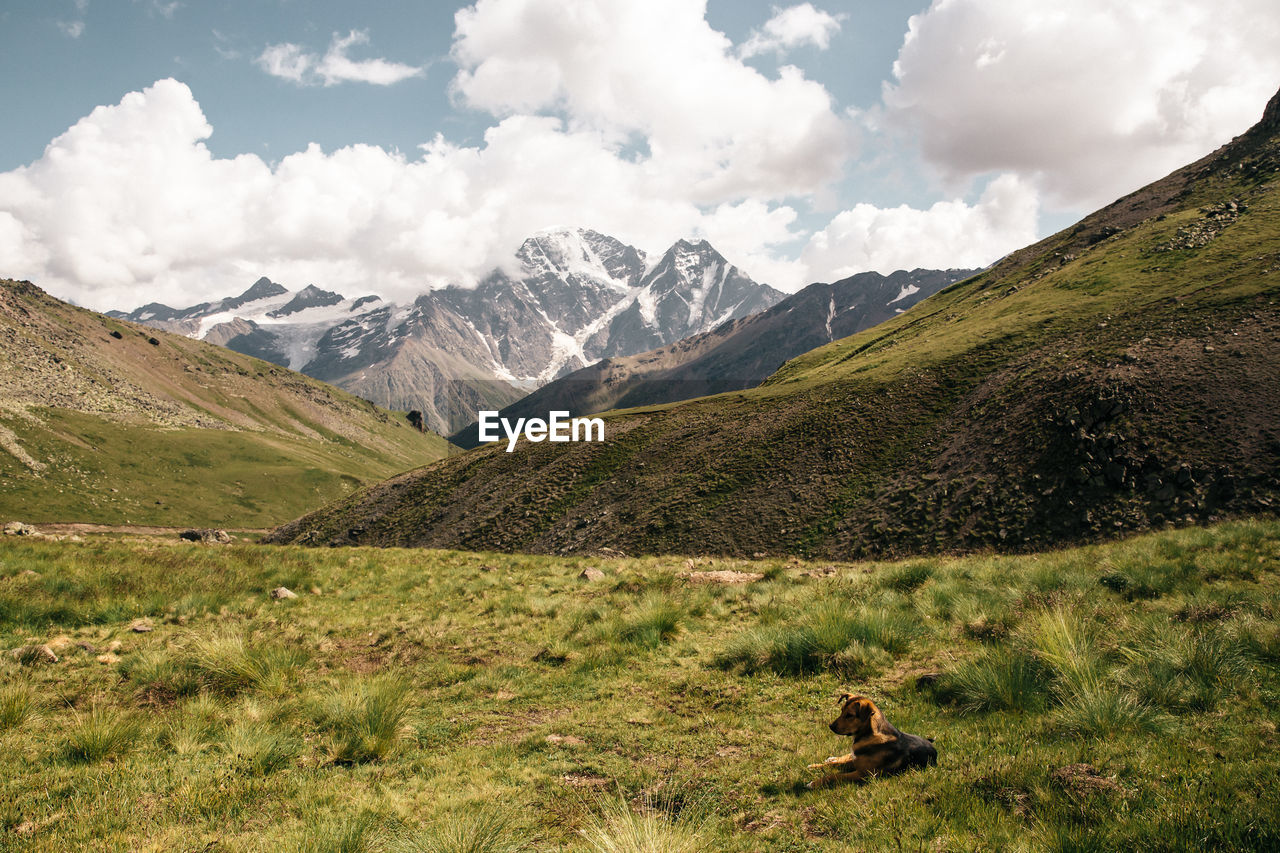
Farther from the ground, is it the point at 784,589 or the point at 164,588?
the point at 164,588

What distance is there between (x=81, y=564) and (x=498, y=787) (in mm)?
17284

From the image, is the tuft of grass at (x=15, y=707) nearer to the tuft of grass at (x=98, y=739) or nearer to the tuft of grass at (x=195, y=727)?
the tuft of grass at (x=98, y=739)

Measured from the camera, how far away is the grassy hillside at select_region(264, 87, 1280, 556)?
96.9ft

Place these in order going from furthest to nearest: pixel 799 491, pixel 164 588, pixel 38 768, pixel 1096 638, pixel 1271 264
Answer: pixel 1271 264, pixel 799 491, pixel 164 588, pixel 1096 638, pixel 38 768

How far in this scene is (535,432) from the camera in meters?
73.0

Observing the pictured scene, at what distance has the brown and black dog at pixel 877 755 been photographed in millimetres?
6227

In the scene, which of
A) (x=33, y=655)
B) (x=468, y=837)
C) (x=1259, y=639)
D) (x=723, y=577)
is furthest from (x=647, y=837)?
(x=723, y=577)

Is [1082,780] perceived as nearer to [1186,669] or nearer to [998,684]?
[998,684]

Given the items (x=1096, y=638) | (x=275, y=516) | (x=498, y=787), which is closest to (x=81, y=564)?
(x=498, y=787)

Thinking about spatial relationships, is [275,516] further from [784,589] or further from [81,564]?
[784,589]

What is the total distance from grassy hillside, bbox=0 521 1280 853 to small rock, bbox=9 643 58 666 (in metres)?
0.05

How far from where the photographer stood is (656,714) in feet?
30.9

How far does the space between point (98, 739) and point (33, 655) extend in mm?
5677

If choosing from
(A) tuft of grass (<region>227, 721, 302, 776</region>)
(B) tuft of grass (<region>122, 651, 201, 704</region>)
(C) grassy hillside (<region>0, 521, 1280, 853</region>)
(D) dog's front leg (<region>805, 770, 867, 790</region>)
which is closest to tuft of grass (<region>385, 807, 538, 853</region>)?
(C) grassy hillside (<region>0, 521, 1280, 853</region>)
